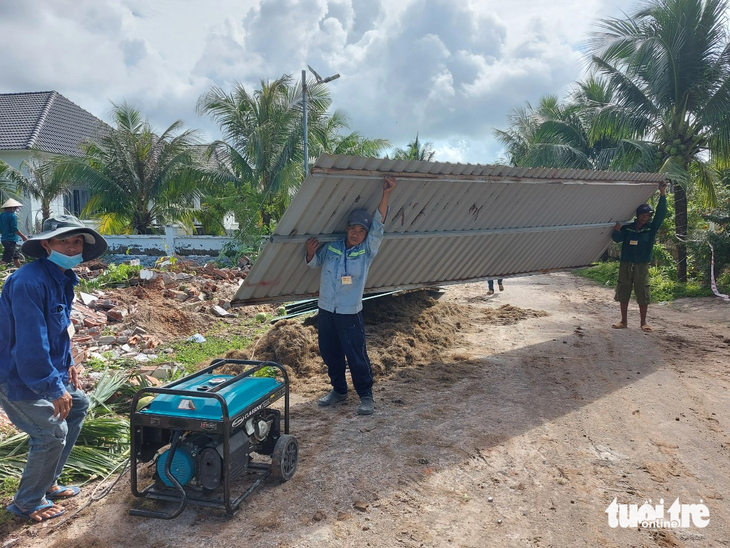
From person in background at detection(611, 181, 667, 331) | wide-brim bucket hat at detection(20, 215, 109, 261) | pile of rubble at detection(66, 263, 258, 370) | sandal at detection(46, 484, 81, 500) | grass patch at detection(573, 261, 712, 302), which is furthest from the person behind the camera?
grass patch at detection(573, 261, 712, 302)

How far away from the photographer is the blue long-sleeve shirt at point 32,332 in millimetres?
3496

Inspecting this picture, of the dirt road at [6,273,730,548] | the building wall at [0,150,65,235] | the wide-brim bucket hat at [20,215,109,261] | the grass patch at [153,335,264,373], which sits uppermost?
the building wall at [0,150,65,235]

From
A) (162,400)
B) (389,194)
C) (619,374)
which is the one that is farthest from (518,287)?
(162,400)

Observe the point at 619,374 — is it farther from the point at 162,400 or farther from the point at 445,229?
the point at 162,400

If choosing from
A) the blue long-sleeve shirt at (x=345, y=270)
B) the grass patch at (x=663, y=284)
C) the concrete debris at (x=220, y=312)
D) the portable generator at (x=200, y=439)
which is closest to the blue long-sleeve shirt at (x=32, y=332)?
the portable generator at (x=200, y=439)

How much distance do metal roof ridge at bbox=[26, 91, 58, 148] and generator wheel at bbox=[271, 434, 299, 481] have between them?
24912mm

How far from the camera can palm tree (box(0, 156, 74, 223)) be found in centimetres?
2052

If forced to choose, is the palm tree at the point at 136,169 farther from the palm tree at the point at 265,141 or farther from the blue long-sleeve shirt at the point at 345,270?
the blue long-sleeve shirt at the point at 345,270

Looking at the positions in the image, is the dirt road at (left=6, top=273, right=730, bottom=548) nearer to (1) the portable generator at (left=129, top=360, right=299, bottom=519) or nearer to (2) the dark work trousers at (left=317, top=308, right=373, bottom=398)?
(1) the portable generator at (left=129, top=360, right=299, bottom=519)

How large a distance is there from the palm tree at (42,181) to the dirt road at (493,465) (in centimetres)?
1837

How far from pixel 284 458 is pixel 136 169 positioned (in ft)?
61.3

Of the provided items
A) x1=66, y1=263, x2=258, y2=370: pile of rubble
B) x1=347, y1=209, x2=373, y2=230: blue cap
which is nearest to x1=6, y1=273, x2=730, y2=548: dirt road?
x1=347, y1=209, x2=373, y2=230: blue cap

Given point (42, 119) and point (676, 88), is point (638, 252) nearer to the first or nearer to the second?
point (676, 88)

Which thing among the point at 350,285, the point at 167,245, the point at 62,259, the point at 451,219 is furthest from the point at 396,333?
the point at 167,245
